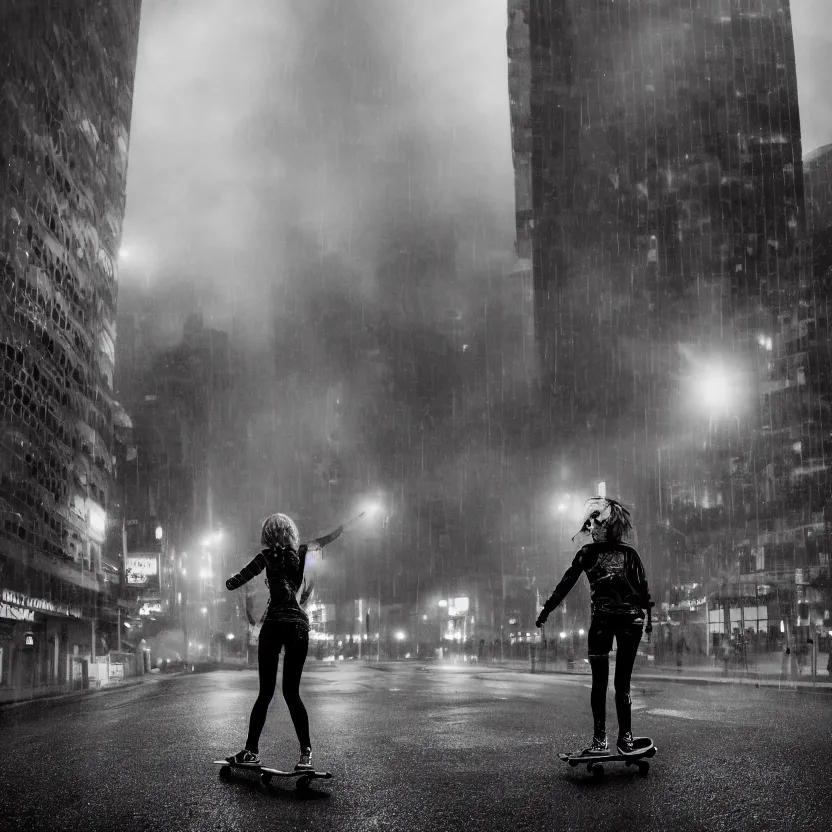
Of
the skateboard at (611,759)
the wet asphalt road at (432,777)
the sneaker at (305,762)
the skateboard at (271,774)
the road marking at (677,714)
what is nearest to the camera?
the wet asphalt road at (432,777)

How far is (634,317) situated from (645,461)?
37.6 meters

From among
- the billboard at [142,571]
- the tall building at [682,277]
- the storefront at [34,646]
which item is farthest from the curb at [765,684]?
the billboard at [142,571]

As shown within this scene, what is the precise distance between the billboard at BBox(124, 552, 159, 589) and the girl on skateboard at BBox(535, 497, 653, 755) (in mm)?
64620

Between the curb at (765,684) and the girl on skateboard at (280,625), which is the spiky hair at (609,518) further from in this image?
the curb at (765,684)

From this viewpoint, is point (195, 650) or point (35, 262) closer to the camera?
point (35, 262)

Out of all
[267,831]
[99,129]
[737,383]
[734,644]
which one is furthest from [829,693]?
[737,383]

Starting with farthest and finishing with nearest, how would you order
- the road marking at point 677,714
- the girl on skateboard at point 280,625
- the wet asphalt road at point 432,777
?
the road marking at point 677,714
the girl on skateboard at point 280,625
the wet asphalt road at point 432,777

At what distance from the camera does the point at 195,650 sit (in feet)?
437

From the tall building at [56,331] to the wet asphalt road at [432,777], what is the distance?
982 inches

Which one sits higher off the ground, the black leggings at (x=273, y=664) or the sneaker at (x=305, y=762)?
the black leggings at (x=273, y=664)

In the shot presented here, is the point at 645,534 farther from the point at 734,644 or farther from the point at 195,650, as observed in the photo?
the point at 195,650

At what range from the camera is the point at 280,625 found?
22.3 feet

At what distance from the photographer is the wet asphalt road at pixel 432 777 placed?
4906 millimetres

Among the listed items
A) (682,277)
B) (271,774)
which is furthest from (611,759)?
(682,277)
